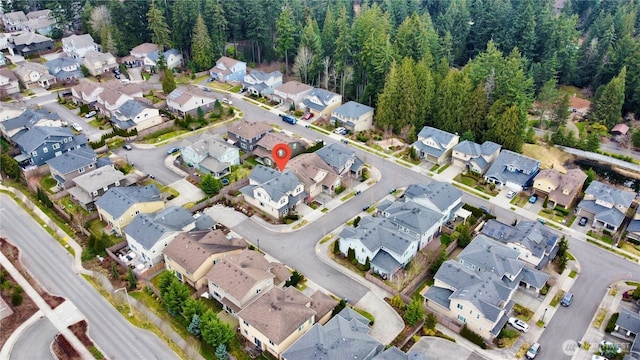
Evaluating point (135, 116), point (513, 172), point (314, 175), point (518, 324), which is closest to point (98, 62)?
point (135, 116)

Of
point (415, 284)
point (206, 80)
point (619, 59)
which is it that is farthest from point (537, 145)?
point (206, 80)

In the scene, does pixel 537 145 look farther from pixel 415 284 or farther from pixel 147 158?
pixel 147 158

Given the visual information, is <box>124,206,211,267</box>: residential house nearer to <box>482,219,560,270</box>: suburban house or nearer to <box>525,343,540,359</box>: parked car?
<box>482,219,560,270</box>: suburban house

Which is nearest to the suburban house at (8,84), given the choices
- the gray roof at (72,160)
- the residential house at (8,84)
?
the residential house at (8,84)

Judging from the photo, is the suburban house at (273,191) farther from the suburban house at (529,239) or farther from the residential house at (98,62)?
the residential house at (98,62)

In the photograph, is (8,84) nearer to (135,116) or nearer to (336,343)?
(135,116)

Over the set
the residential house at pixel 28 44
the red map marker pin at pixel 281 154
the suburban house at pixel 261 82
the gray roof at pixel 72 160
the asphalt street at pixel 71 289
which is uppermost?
the residential house at pixel 28 44
